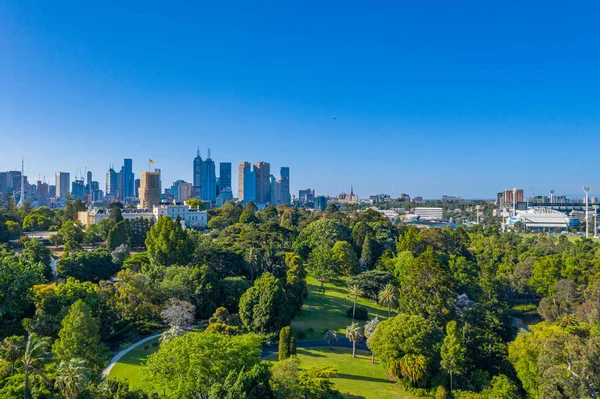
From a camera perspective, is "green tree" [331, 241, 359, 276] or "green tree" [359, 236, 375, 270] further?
"green tree" [359, 236, 375, 270]

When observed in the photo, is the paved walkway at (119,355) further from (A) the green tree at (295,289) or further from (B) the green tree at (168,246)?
(B) the green tree at (168,246)

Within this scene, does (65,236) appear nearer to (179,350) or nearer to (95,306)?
(95,306)

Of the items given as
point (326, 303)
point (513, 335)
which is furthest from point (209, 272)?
point (513, 335)

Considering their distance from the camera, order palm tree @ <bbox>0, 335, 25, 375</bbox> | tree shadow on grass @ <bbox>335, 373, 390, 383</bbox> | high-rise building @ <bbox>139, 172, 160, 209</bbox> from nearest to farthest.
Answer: palm tree @ <bbox>0, 335, 25, 375</bbox> < tree shadow on grass @ <bbox>335, 373, 390, 383</bbox> < high-rise building @ <bbox>139, 172, 160, 209</bbox>

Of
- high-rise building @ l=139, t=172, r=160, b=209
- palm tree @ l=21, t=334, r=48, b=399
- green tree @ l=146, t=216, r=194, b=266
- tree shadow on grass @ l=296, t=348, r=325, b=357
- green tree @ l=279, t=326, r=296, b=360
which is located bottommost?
tree shadow on grass @ l=296, t=348, r=325, b=357

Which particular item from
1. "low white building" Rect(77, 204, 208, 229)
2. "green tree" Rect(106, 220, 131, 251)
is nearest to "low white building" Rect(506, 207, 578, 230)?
"low white building" Rect(77, 204, 208, 229)

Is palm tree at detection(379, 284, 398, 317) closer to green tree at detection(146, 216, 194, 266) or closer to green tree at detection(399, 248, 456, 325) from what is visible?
green tree at detection(399, 248, 456, 325)

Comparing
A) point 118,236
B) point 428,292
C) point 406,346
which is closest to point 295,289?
point 428,292

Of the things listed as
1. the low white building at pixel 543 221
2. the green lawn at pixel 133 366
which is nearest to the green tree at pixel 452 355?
the green lawn at pixel 133 366
